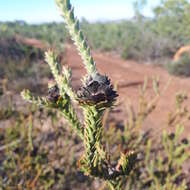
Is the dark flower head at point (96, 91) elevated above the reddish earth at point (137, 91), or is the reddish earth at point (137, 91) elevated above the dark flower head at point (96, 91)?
the dark flower head at point (96, 91)

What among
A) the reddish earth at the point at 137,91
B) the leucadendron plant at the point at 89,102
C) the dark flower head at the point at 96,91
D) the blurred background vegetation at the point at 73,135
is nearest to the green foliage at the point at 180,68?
the blurred background vegetation at the point at 73,135

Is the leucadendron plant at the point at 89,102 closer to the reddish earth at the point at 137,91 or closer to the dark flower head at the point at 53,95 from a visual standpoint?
the dark flower head at the point at 53,95

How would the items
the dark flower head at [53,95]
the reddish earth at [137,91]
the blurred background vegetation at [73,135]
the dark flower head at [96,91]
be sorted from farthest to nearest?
the reddish earth at [137,91] → the blurred background vegetation at [73,135] → the dark flower head at [53,95] → the dark flower head at [96,91]

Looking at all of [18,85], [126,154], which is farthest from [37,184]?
[18,85]

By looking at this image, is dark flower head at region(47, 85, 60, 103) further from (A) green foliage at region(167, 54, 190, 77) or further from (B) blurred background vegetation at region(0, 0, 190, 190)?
(A) green foliage at region(167, 54, 190, 77)

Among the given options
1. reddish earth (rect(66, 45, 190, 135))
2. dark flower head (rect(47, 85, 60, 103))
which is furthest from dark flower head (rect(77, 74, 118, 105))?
reddish earth (rect(66, 45, 190, 135))

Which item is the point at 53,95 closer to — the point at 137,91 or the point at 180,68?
the point at 137,91

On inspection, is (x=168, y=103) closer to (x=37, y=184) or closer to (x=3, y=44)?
(x=37, y=184)

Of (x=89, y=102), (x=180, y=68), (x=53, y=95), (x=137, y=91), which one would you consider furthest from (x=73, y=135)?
(x=180, y=68)
